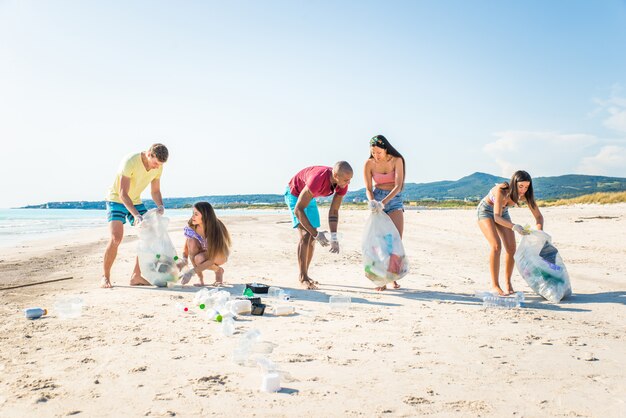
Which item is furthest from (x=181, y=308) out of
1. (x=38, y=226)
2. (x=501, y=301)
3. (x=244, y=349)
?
(x=38, y=226)

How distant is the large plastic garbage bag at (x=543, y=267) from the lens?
15.5 feet

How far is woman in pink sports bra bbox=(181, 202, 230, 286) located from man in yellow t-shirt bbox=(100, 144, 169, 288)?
433 millimetres

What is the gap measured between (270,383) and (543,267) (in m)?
3.56

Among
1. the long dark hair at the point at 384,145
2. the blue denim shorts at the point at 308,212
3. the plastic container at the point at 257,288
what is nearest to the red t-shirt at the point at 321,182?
the blue denim shorts at the point at 308,212

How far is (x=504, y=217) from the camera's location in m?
5.12

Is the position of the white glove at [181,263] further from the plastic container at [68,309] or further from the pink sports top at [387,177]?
the pink sports top at [387,177]

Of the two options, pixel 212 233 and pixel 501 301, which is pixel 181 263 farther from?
pixel 501 301

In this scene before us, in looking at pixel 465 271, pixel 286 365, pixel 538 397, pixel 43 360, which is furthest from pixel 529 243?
pixel 43 360

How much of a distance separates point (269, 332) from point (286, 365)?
0.78m

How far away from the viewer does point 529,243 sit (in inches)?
195

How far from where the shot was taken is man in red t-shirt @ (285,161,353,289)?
4.96 metres

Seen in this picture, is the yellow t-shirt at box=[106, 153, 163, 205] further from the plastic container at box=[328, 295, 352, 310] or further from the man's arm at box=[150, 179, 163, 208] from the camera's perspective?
the plastic container at box=[328, 295, 352, 310]

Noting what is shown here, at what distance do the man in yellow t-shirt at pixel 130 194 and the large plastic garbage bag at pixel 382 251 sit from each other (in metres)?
2.44

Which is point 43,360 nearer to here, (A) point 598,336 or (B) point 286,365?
(B) point 286,365
